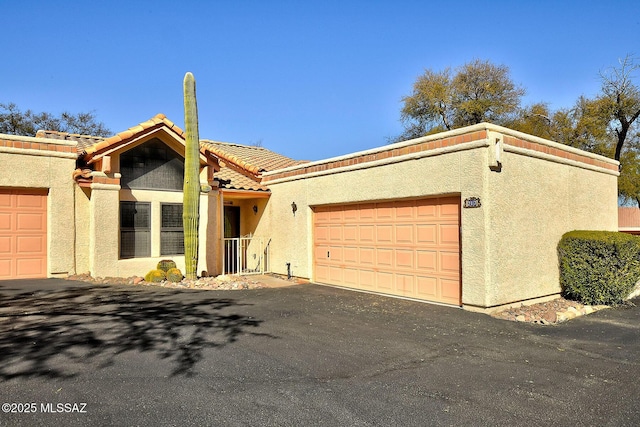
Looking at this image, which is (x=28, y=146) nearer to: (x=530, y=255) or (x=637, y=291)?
(x=530, y=255)

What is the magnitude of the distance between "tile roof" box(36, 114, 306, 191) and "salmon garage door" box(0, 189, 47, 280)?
4.61 feet

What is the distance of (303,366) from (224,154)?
1238 centimetres

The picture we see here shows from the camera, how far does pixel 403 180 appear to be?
10.2m

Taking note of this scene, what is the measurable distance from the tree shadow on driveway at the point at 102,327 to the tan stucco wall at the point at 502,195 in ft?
14.6

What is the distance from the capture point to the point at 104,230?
39.4 feet

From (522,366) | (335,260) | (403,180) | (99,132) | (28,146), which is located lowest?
(522,366)

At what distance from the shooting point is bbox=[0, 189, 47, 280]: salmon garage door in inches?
456

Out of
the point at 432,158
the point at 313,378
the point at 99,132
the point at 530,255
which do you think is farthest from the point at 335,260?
the point at 99,132

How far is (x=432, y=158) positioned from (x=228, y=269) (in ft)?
27.2

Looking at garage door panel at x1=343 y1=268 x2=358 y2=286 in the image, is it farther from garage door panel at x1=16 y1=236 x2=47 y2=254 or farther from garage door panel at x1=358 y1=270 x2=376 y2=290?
garage door panel at x1=16 y1=236 x2=47 y2=254

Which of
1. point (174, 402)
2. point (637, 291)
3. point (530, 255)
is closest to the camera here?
point (174, 402)

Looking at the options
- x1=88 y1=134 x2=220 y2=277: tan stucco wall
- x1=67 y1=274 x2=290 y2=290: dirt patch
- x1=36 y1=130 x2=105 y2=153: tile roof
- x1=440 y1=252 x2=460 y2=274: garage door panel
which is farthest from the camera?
x1=36 y1=130 x2=105 y2=153: tile roof

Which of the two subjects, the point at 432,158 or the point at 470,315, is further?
the point at 432,158

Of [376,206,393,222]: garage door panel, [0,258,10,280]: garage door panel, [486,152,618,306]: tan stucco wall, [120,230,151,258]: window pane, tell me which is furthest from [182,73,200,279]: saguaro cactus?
[486,152,618,306]: tan stucco wall
